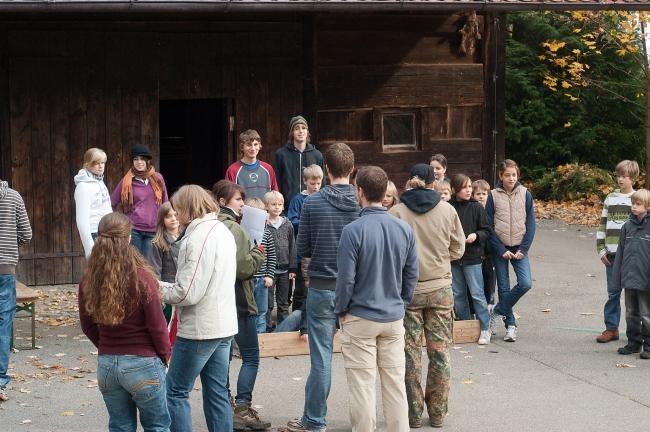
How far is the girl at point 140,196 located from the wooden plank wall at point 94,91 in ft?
9.34

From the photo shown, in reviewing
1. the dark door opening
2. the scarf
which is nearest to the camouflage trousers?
the scarf

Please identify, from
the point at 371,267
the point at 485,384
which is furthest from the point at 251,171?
the point at 371,267

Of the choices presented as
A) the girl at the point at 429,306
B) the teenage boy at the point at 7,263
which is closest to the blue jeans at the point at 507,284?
the girl at the point at 429,306

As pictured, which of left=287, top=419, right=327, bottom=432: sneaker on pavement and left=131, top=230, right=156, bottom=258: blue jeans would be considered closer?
left=287, top=419, right=327, bottom=432: sneaker on pavement

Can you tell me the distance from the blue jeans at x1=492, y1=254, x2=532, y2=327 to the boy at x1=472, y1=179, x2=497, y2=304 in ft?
0.42

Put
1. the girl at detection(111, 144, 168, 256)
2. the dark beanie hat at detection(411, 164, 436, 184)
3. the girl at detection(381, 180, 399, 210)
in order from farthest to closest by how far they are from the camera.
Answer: the girl at detection(111, 144, 168, 256), the girl at detection(381, 180, 399, 210), the dark beanie hat at detection(411, 164, 436, 184)

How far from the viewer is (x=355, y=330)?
726 centimetres

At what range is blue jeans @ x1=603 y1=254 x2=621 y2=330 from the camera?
10.8m

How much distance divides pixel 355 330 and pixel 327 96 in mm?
7793

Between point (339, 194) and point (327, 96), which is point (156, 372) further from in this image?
point (327, 96)

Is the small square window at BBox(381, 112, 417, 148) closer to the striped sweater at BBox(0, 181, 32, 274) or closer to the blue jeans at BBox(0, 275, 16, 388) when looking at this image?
the striped sweater at BBox(0, 181, 32, 274)

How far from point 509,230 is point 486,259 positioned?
45 cm

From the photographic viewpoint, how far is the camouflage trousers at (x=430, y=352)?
814 cm

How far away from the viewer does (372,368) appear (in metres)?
7.27
